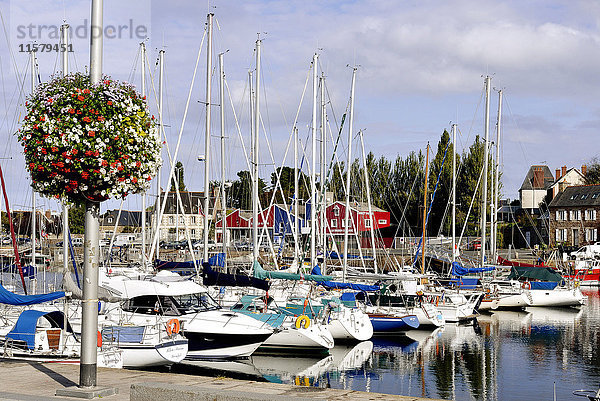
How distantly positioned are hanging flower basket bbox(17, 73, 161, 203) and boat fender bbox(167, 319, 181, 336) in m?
10.5

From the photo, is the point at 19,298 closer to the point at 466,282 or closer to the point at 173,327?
the point at 173,327

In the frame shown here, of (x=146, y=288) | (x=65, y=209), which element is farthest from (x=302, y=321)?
(x=65, y=209)

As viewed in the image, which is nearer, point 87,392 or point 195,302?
point 87,392

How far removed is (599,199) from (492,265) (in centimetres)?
4803

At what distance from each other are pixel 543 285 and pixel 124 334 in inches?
1516

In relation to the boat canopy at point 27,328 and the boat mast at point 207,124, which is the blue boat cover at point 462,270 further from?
the boat canopy at point 27,328

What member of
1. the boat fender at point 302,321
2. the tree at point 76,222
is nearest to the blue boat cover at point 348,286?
the boat fender at point 302,321

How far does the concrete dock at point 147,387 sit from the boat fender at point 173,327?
6.36 meters

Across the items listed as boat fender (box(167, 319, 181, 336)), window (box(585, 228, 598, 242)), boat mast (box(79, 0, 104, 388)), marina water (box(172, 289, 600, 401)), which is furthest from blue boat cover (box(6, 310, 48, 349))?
window (box(585, 228, 598, 242))

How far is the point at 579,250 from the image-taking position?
91.1 m

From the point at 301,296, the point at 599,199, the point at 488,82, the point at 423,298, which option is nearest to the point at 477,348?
the point at 423,298

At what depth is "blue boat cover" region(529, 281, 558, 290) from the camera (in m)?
53.1

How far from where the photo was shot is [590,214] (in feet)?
323

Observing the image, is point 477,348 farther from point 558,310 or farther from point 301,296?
point 558,310
